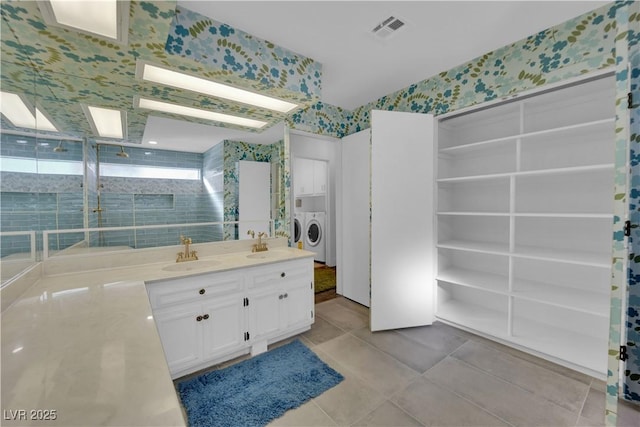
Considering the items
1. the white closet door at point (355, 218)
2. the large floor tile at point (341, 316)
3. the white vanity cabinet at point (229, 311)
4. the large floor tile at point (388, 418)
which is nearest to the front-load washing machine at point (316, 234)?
the white closet door at point (355, 218)

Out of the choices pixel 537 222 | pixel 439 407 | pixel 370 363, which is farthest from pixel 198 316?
pixel 537 222

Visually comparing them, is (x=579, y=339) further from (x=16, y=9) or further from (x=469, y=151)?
(x=16, y=9)

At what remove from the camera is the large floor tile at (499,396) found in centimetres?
153

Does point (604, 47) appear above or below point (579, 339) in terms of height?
above

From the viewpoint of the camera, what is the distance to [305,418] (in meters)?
1.53

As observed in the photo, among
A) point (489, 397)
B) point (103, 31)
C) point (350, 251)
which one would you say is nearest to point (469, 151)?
point (350, 251)

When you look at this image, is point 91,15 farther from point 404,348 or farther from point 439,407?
point 404,348

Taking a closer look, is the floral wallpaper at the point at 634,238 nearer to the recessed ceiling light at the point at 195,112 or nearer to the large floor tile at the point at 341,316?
the large floor tile at the point at 341,316

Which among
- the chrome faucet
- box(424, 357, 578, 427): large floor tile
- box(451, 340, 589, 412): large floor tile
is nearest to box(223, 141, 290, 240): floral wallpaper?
the chrome faucet

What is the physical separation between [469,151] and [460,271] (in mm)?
1422

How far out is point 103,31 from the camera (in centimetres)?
140

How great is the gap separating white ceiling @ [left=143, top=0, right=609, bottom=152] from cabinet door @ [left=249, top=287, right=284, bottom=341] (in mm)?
1638

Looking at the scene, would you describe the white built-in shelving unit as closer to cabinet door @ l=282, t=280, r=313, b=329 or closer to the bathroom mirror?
cabinet door @ l=282, t=280, r=313, b=329

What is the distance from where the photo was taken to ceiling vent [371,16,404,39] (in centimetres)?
184
